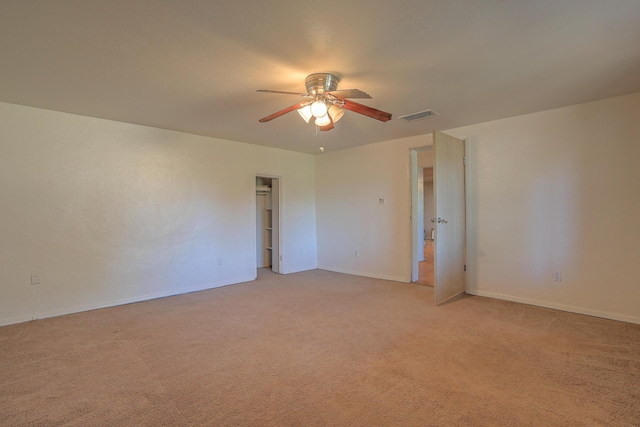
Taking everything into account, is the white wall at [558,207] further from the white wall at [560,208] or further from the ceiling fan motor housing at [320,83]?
the ceiling fan motor housing at [320,83]

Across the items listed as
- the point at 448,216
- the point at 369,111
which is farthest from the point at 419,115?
the point at 369,111

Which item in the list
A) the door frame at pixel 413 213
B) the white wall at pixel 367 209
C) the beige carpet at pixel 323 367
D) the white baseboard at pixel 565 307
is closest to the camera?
the beige carpet at pixel 323 367

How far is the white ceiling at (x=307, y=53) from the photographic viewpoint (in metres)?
1.83

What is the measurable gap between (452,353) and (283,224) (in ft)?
12.9

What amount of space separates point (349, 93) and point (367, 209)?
328 cm

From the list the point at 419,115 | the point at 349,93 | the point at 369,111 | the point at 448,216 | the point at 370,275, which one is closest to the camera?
the point at 349,93

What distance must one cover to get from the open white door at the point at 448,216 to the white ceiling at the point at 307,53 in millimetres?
589

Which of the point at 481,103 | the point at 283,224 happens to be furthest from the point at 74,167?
the point at 481,103

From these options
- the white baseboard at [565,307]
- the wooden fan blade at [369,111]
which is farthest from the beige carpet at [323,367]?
the wooden fan blade at [369,111]

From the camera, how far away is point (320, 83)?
2646mm

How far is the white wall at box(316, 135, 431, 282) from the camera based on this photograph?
202 inches

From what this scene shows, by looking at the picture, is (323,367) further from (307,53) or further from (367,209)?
(367,209)

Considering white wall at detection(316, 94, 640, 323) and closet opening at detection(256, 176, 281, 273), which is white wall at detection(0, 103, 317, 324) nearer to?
closet opening at detection(256, 176, 281, 273)

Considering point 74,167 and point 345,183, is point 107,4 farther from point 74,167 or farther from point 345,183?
point 345,183
